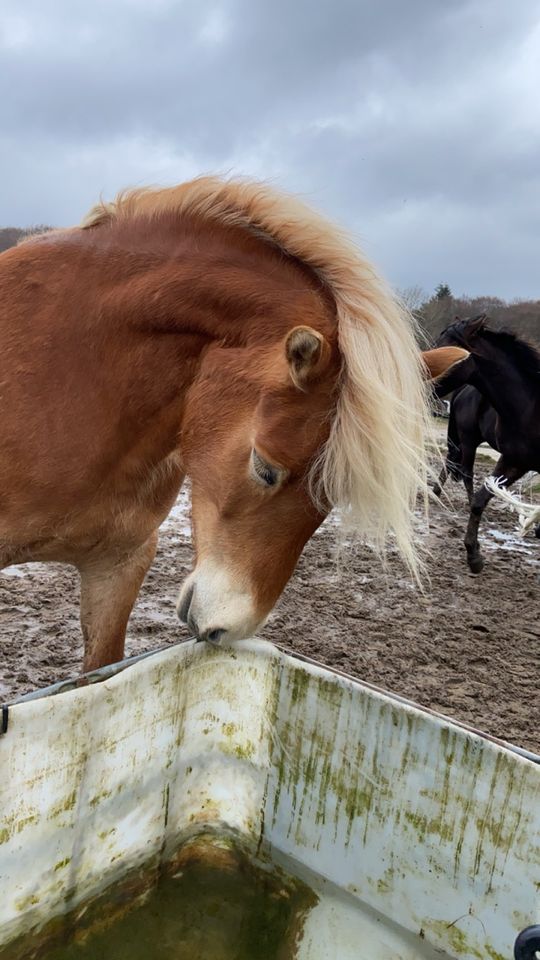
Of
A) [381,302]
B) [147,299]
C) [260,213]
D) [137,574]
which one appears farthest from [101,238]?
[137,574]

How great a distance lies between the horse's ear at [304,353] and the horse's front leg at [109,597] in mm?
856

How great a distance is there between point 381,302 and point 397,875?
1465 millimetres

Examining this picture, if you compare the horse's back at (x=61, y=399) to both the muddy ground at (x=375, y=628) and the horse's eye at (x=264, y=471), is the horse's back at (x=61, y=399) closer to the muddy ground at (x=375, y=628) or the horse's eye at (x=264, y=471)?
the horse's eye at (x=264, y=471)

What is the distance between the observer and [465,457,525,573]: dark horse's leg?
5.19 m

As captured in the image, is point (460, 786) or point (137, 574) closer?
point (460, 786)

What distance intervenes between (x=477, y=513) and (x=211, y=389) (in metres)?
4.22

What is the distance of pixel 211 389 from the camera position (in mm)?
1619

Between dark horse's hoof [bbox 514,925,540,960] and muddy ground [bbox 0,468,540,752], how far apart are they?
155cm

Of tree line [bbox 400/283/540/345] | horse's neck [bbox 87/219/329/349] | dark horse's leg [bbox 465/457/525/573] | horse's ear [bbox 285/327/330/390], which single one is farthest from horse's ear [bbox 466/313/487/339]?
tree line [bbox 400/283/540/345]

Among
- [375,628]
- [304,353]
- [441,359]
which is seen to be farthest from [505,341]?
[304,353]

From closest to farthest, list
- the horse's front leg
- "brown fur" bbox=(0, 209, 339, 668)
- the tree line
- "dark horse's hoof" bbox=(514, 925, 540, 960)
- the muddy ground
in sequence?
"dark horse's hoof" bbox=(514, 925, 540, 960)
"brown fur" bbox=(0, 209, 339, 668)
the horse's front leg
the muddy ground
the tree line

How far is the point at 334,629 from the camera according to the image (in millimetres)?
3701

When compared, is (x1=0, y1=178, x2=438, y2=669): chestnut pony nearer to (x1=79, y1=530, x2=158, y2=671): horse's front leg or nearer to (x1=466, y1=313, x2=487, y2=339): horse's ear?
(x1=79, y1=530, x2=158, y2=671): horse's front leg

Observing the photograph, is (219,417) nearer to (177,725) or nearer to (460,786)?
(177,725)
